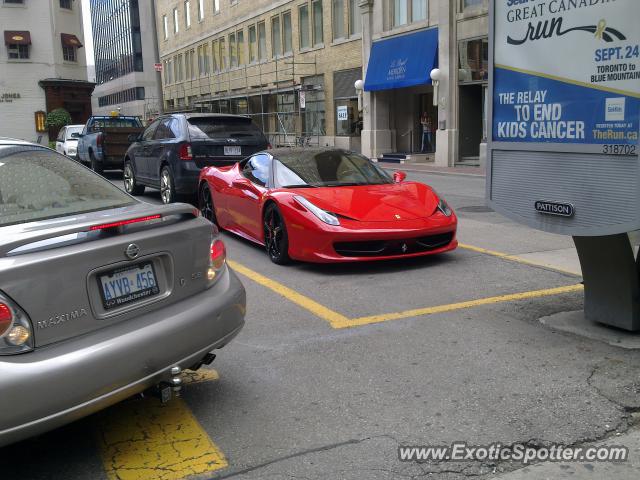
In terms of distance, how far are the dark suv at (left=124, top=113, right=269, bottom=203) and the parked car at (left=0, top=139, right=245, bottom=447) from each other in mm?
7181

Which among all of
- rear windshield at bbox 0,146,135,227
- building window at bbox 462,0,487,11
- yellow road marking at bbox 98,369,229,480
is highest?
building window at bbox 462,0,487,11

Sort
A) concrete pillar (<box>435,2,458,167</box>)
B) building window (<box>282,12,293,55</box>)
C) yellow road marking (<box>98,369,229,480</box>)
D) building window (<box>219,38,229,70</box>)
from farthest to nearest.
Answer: building window (<box>219,38,229,70</box>)
building window (<box>282,12,293,55</box>)
concrete pillar (<box>435,2,458,167</box>)
yellow road marking (<box>98,369,229,480</box>)

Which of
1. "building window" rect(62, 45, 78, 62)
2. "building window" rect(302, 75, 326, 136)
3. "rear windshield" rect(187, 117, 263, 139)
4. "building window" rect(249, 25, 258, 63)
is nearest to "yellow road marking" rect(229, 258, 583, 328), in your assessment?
"rear windshield" rect(187, 117, 263, 139)

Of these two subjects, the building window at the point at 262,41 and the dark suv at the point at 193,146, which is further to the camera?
the building window at the point at 262,41

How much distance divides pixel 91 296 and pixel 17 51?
50.2 m

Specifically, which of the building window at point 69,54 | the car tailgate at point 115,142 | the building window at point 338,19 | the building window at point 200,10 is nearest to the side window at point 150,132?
the car tailgate at point 115,142

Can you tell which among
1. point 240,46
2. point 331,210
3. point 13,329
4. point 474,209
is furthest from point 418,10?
point 13,329

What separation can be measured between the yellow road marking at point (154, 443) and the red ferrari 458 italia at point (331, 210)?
10.1 feet

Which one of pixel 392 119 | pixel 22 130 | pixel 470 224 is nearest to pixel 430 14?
pixel 392 119

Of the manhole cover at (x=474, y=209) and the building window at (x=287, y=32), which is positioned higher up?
the building window at (x=287, y=32)

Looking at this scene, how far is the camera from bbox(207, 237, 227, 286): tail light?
12.1 ft

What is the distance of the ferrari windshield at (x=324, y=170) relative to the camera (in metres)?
7.48

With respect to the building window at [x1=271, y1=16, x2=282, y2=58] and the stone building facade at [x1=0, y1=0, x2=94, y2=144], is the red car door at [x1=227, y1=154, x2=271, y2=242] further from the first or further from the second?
the stone building facade at [x1=0, y1=0, x2=94, y2=144]

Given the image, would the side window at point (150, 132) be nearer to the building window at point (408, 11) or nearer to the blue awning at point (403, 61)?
the blue awning at point (403, 61)
